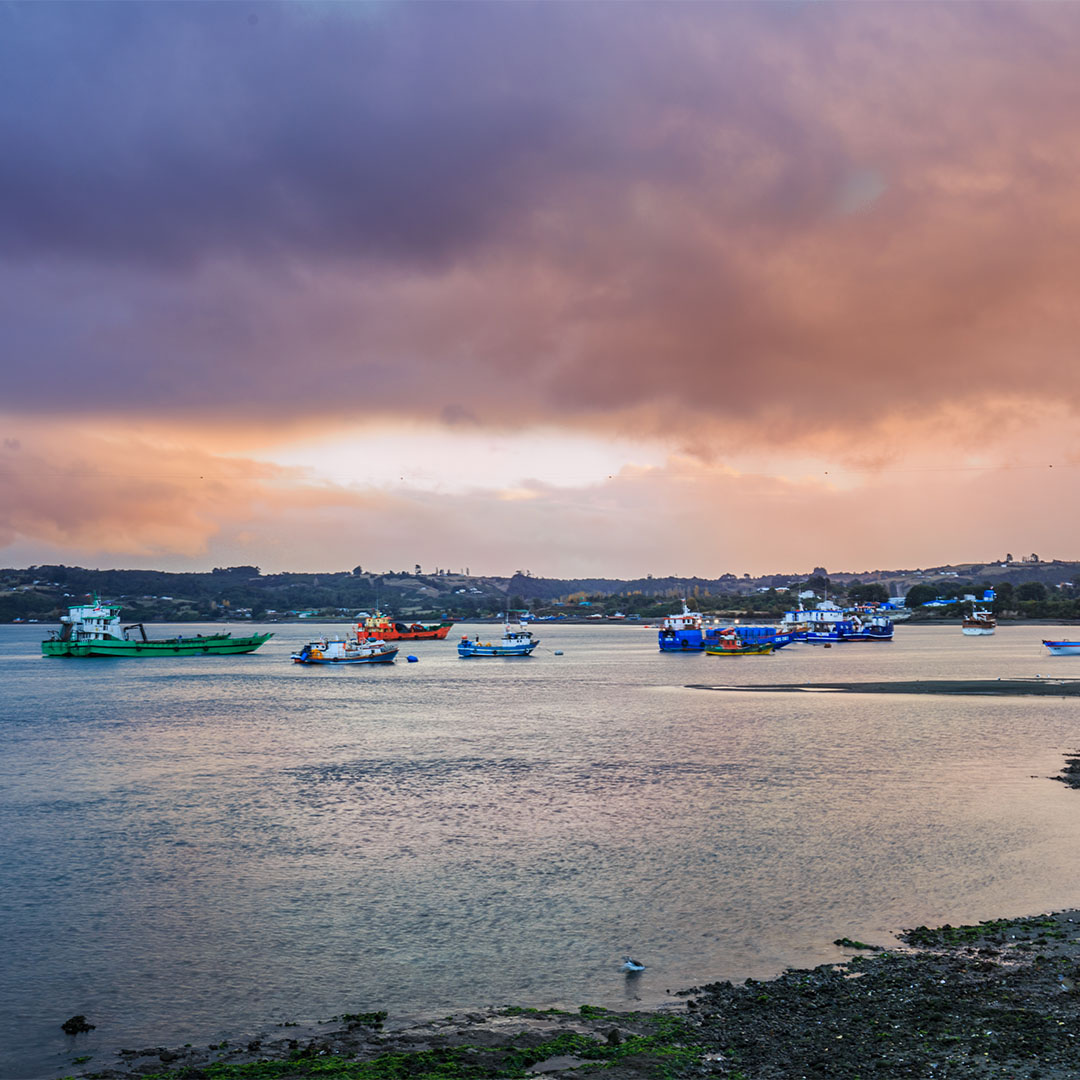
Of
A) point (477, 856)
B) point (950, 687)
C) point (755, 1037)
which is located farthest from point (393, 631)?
point (755, 1037)

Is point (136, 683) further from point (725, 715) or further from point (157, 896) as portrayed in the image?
point (157, 896)

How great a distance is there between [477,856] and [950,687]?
5925 centimetres

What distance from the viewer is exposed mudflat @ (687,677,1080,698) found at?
225 feet

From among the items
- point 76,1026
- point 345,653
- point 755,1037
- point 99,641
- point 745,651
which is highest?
point 755,1037

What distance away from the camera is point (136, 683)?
9431 cm

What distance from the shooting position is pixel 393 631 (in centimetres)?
16938

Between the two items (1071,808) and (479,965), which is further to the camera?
(1071,808)

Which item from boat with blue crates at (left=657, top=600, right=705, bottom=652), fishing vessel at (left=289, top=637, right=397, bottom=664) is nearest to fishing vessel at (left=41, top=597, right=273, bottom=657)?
fishing vessel at (left=289, top=637, right=397, bottom=664)

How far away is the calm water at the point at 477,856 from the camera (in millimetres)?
16547

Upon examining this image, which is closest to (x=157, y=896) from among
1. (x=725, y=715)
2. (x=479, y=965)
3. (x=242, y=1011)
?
(x=242, y=1011)

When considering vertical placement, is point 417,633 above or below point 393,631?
below

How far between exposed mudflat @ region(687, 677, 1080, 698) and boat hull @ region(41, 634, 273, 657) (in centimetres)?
8222

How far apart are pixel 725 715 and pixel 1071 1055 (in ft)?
157

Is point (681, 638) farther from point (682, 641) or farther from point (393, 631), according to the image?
point (393, 631)
